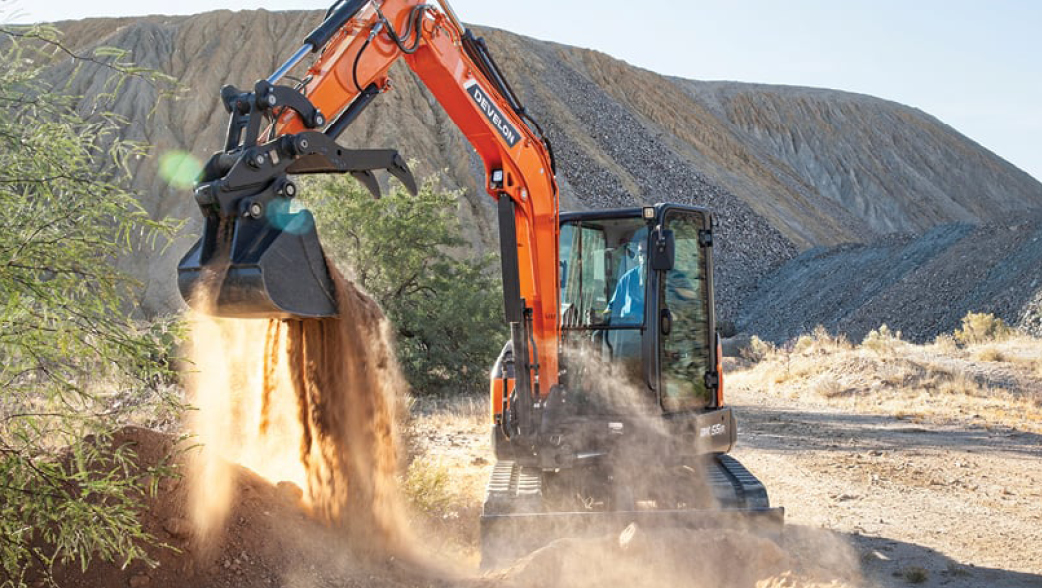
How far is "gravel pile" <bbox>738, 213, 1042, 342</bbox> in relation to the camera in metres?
26.6

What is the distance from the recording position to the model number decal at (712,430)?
259 inches

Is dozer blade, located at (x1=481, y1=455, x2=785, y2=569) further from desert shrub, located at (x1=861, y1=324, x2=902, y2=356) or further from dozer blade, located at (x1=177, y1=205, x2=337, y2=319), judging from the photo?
desert shrub, located at (x1=861, y1=324, x2=902, y2=356)

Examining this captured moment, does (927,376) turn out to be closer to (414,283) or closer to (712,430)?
(414,283)

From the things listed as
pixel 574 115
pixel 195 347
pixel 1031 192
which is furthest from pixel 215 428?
pixel 1031 192

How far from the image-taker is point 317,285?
475 cm

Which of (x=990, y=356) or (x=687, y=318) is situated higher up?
(x=687, y=318)

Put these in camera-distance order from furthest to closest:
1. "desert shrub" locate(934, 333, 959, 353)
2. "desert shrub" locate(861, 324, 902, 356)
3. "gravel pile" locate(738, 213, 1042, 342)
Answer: "gravel pile" locate(738, 213, 1042, 342), "desert shrub" locate(934, 333, 959, 353), "desert shrub" locate(861, 324, 902, 356)

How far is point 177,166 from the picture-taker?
134 ft

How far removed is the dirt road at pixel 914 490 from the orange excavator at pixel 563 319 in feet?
4.93

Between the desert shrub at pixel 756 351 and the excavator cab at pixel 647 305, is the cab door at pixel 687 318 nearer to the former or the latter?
the excavator cab at pixel 647 305

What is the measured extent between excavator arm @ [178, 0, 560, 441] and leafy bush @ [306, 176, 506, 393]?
10.7 metres

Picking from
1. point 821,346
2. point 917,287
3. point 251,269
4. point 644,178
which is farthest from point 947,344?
point 644,178

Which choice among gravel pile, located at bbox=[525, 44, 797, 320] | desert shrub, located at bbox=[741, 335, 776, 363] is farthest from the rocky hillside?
desert shrub, located at bbox=[741, 335, 776, 363]

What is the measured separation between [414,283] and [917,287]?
2016 centimetres
